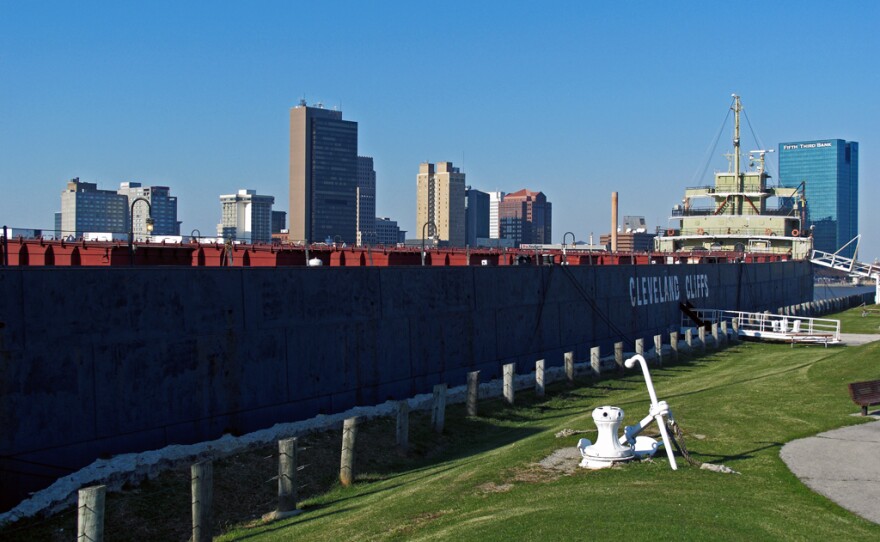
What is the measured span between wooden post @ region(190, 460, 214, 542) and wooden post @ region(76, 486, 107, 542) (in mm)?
1709

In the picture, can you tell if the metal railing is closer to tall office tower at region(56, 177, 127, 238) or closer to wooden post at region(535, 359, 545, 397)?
wooden post at region(535, 359, 545, 397)

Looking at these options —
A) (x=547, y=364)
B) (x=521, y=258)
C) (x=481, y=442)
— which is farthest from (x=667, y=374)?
(x=481, y=442)

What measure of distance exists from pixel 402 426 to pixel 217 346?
14.3ft

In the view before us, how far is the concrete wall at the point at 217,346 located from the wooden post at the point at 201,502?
3671mm

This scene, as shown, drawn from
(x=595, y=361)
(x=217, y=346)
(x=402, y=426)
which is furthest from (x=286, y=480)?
(x=595, y=361)

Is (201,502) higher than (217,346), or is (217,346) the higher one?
(217,346)

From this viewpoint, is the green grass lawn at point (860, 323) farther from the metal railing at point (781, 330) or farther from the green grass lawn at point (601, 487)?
the green grass lawn at point (601, 487)

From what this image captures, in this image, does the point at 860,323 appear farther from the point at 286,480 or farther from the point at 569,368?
the point at 286,480

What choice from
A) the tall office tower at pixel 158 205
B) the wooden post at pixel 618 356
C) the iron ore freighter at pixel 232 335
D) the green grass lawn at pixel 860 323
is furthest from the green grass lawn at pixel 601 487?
the tall office tower at pixel 158 205

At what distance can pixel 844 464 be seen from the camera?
15430 mm

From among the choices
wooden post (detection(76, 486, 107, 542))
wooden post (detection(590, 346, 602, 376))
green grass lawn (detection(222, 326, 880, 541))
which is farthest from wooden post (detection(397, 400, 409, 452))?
wooden post (detection(590, 346, 602, 376))

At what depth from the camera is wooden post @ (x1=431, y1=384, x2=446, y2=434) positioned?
2209 centimetres

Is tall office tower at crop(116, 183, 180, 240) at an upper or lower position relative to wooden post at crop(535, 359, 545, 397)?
upper

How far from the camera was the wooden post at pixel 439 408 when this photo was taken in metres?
22.1
